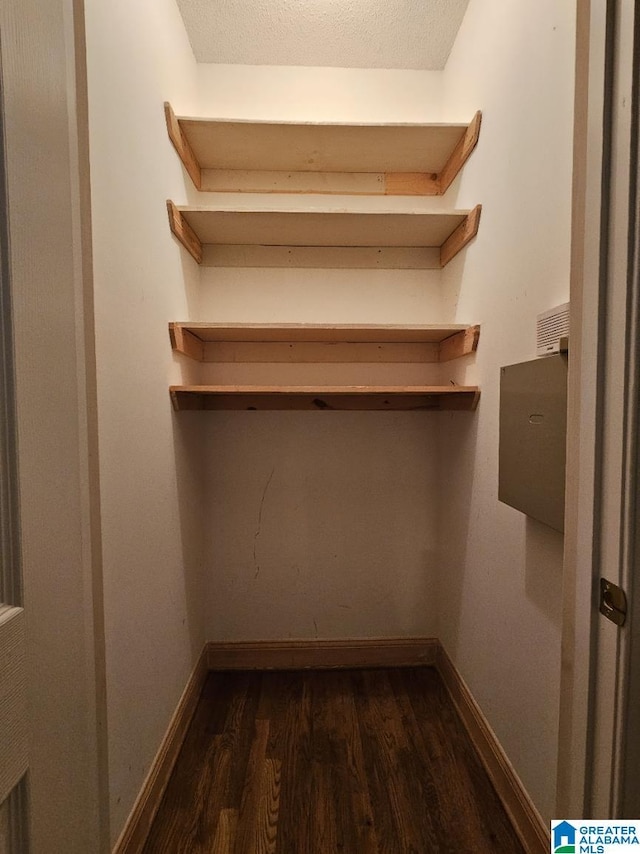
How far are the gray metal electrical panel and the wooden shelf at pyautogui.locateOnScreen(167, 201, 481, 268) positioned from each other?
28.3 inches

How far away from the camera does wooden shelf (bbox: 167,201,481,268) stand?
5.14 feet

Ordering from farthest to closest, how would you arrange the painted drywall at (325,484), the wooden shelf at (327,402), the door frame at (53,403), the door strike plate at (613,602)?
the painted drywall at (325,484) < the wooden shelf at (327,402) < the door strike plate at (613,602) < the door frame at (53,403)

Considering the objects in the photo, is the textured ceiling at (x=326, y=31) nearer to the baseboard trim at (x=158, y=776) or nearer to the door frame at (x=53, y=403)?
the door frame at (x=53, y=403)

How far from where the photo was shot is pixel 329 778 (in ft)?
4.43

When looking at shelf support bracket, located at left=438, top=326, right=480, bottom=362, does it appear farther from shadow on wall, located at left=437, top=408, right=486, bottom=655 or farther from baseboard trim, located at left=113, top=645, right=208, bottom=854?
baseboard trim, located at left=113, top=645, right=208, bottom=854

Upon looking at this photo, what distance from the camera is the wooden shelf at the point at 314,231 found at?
157 cm

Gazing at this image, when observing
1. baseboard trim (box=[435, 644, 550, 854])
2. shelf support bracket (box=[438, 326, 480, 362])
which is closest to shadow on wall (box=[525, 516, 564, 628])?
baseboard trim (box=[435, 644, 550, 854])

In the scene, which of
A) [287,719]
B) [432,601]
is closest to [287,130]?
[432,601]

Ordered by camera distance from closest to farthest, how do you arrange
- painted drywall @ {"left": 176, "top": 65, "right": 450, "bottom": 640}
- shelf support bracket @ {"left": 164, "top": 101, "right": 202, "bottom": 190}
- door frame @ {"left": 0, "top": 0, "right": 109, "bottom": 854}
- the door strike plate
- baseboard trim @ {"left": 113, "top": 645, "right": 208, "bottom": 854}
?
door frame @ {"left": 0, "top": 0, "right": 109, "bottom": 854}, the door strike plate, baseboard trim @ {"left": 113, "top": 645, "right": 208, "bottom": 854}, shelf support bracket @ {"left": 164, "top": 101, "right": 202, "bottom": 190}, painted drywall @ {"left": 176, "top": 65, "right": 450, "bottom": 640}

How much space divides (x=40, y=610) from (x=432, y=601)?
184 centimetres

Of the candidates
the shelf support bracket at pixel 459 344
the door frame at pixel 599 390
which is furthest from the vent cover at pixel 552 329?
the shelf support bracket at pixel 459 344

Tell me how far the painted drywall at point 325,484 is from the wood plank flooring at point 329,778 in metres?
0.32

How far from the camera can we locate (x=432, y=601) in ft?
6.54

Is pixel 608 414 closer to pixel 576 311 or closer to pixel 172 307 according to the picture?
pixel 576 311
